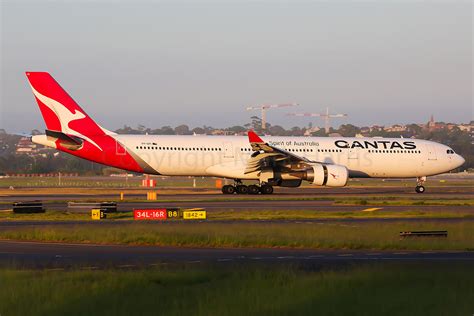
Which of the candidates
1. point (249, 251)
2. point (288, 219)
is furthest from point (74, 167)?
point (249, 251)

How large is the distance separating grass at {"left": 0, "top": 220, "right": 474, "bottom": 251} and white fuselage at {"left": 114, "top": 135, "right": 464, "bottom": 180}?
1913 cm

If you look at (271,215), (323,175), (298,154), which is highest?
(298,154)

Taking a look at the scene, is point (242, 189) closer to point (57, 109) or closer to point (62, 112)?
point (62, 112)

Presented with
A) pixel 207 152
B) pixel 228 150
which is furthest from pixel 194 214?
pixel 228 150

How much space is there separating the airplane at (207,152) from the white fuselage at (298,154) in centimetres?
6

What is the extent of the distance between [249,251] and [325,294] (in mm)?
7596

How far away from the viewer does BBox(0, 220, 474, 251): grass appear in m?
22.7

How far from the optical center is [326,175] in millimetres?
45688

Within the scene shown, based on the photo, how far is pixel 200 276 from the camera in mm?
15922

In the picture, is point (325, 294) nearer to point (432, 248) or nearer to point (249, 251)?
point (249, 251)

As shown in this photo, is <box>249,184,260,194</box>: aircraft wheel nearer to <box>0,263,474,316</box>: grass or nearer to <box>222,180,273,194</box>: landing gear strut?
<box>222,180,273,194</box>: landing gear strut

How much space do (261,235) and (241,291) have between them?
10428mm

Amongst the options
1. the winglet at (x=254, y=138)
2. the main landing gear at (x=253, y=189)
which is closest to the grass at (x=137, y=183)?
the main landing gear at (x=253, y=189)

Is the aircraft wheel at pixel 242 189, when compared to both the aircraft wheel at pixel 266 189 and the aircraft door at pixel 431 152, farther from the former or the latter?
the aircraft door at pixel 431 152
